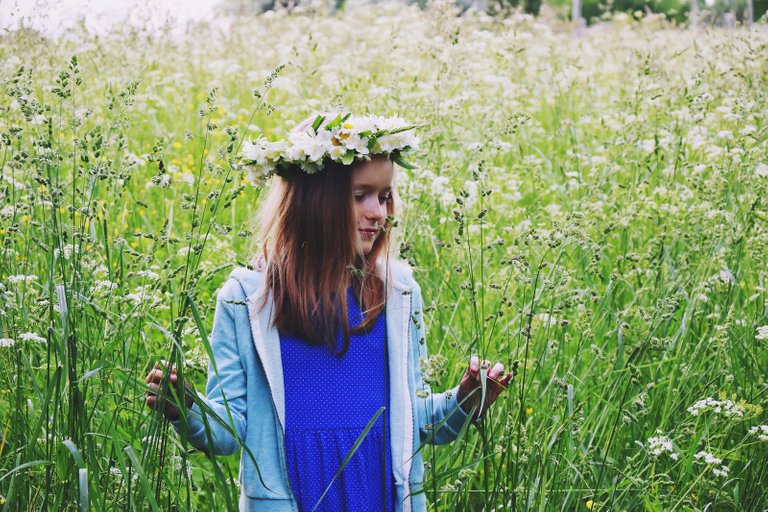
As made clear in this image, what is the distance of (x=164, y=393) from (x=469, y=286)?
609 mm

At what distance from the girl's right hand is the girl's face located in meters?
0.51

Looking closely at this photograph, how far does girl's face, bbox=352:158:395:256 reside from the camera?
2.06 m

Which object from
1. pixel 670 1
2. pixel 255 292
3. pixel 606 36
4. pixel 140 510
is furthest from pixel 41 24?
Result: pixel 670 1

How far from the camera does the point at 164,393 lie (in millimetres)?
1688

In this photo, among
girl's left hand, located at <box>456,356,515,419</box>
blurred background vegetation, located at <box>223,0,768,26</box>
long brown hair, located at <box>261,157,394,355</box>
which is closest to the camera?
girl's left hand, located at <box>456,356,515,419</box>

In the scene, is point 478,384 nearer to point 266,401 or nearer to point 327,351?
point 327,351

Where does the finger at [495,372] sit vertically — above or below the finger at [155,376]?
below

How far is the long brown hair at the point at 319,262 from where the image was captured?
2021 mm

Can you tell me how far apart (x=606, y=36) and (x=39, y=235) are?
20.7 feet

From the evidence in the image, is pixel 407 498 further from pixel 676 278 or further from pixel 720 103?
pixel 720 103

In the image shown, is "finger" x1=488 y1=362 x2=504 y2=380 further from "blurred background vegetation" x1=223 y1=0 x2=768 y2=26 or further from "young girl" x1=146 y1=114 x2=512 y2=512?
"blurred background vegetation" x1=223 y1=0 x2=768 y2=26

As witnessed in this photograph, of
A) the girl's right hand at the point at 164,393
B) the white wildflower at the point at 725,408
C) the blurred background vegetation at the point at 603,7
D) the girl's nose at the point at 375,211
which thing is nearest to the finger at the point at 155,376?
the girl's right hand at the point at 164,393

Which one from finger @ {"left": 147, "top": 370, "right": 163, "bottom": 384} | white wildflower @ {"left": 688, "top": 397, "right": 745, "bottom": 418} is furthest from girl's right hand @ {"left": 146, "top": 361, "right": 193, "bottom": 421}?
white wildflower @ {"left": 688, "top": 397, "right": 745, "bottom": 418}

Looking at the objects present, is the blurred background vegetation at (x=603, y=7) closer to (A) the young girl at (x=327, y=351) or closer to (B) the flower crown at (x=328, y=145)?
(B) the flower crown at (x=328, y=145)
